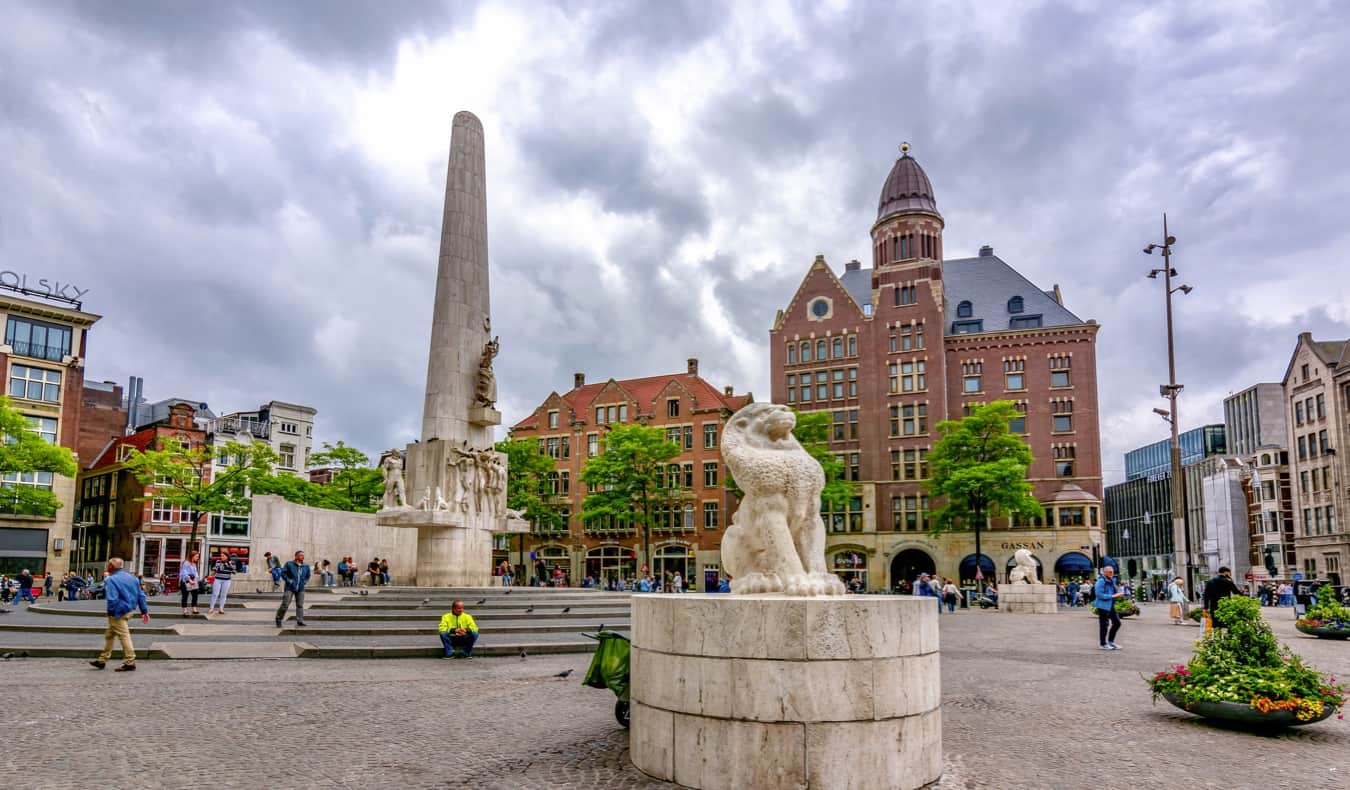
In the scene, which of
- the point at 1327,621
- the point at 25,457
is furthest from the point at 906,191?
the point at 25,457

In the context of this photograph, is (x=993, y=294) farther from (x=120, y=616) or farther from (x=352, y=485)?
(x=120, y=616)

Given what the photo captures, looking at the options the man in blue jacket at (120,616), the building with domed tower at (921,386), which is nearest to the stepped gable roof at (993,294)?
the building with domed tower at (921,386)

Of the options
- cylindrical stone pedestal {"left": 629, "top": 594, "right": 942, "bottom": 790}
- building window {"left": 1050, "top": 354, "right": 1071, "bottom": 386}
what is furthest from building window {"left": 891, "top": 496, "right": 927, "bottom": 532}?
cylindrical stone pedestal {"left": 629, "top": 594, "right": 942, "bottom": 790}

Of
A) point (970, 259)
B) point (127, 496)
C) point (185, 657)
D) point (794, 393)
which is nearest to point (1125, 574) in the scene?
point (970, 259)

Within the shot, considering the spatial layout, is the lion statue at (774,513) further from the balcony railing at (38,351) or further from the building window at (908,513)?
the building window at (908,513)

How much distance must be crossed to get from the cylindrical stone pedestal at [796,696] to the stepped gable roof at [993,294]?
5516 cm

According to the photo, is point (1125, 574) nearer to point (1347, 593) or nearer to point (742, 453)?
point (1347, 593)

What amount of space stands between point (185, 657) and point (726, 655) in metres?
11.4

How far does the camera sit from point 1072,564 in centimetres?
5284

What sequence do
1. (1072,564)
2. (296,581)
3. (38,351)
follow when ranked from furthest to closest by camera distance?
(1072,564) → (38,351) → (296,581)

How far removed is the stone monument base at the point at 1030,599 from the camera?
111 feet

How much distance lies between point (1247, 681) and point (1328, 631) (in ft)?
47.5

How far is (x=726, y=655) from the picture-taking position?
20.7ft

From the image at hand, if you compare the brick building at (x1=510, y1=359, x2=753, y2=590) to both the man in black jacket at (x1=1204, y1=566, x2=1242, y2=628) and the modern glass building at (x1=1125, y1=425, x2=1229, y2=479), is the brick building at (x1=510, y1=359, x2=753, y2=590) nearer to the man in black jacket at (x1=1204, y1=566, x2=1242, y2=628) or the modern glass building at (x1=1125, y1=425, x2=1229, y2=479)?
the man in black jacket at (x1=1204, y1=566, x2=1242, y2=628)
